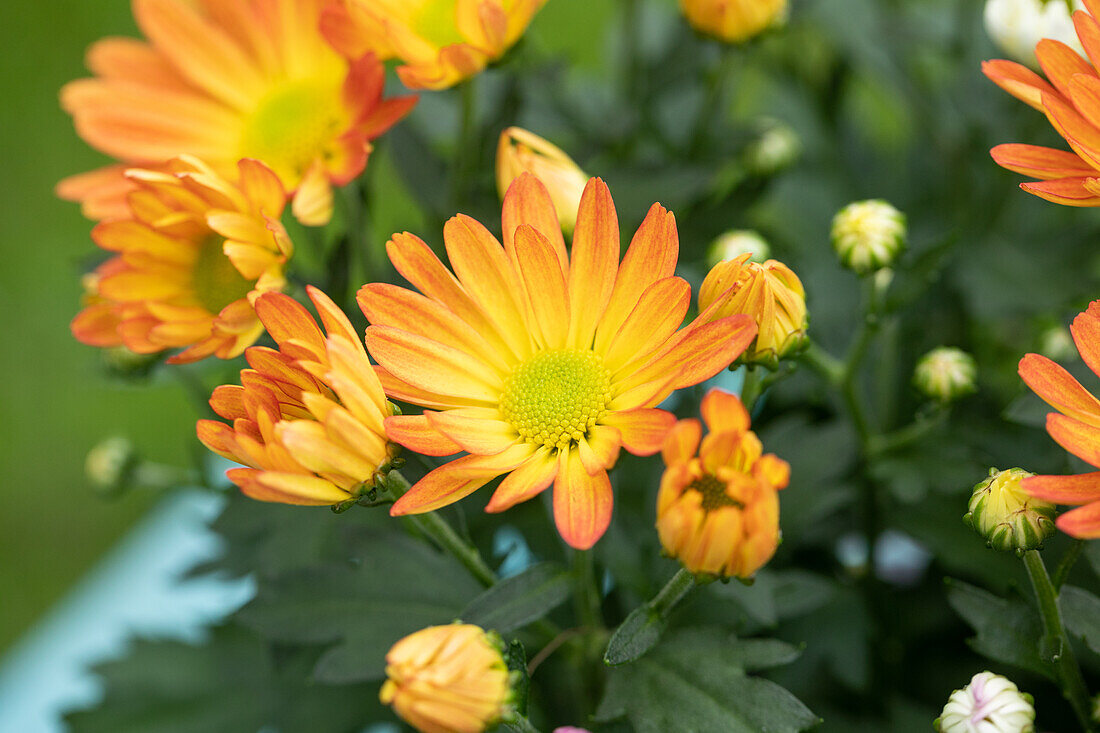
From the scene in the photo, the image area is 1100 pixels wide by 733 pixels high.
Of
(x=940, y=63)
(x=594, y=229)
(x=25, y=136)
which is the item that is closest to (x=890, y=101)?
(x=940, y=63)

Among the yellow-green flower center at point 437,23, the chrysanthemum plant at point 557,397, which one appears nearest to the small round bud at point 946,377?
the chrysanthemum plant at point 557,397

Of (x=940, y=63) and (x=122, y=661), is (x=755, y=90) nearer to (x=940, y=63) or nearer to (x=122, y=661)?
(x=940, y=63)

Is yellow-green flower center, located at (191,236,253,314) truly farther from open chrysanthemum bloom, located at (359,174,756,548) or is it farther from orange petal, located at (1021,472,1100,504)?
orange petal, located at (1021,472,1100,504)

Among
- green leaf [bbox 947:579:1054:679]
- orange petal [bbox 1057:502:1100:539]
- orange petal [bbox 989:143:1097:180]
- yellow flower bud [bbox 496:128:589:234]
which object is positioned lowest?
green leaf [bbox 947:579:1054:679]

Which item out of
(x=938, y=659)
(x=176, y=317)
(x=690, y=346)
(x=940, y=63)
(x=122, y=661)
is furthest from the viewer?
(x=940, y=63)

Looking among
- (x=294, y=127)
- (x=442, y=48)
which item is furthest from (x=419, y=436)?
(x=294, y=127)

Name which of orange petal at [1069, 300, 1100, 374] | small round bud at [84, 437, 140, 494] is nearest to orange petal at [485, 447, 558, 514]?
orange petal at [1069, 300, 1100, 374]
